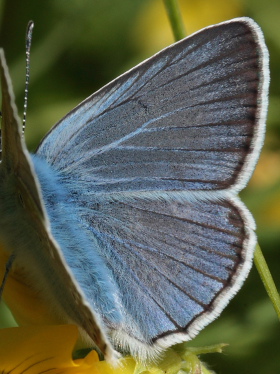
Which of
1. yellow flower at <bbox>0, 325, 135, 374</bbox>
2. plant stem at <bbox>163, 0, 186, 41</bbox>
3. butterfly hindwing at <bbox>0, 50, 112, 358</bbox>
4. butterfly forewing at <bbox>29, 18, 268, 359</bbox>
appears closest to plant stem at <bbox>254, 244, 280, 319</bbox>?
butterfly forewing at <bbox>29, 18, 268, 359</bbox>

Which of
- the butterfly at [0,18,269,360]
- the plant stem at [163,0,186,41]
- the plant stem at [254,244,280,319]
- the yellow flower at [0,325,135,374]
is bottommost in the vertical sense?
the plant stem at [254,244,280,319]

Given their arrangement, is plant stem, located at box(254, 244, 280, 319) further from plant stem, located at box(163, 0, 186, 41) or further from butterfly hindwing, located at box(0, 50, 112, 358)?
plant stem, located at box(163, 0, 186, 41)

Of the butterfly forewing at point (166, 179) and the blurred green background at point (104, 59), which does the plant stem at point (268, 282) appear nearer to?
the butterfly forewing at point (166, 179)

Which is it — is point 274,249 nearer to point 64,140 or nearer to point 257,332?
point 257,332

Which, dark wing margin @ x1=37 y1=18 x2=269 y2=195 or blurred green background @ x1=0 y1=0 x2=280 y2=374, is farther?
blurred green background @ x1=0 y1=0 x2=280 y2=374

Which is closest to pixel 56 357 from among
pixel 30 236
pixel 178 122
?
pixel 30 236

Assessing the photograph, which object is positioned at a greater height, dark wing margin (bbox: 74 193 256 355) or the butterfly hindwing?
the butterfly hindwing

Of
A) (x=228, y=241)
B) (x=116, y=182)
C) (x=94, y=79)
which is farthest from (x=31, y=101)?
(x=228, y=241)
